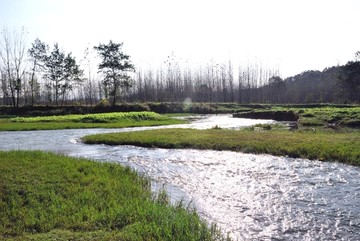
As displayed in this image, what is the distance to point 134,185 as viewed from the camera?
9188 millimetres

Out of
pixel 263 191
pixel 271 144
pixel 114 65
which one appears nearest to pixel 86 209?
pixel 263 191

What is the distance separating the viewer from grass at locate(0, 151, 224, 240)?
5.81 metres

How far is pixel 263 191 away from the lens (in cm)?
916

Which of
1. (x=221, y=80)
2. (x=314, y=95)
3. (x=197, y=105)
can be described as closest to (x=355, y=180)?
(x=197, y=105)

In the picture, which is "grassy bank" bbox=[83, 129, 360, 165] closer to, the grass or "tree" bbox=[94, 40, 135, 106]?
the grass

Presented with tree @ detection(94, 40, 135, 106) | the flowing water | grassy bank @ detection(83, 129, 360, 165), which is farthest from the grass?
tree @ detection(94, 40, 135, 106)

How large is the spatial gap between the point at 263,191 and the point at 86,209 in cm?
516

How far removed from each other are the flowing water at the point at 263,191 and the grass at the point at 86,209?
1038 mm

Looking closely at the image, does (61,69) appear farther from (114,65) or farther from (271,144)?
(271,144)

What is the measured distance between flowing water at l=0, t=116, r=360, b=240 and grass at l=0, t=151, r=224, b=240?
1038 millimetres

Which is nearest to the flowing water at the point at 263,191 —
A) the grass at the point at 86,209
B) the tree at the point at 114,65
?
the grass at the point at 86,209

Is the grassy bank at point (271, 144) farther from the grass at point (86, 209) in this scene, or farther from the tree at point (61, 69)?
the tree at point (61, 69)

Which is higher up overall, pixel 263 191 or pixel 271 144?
pixel 271 144

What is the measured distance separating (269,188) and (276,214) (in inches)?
85.0
